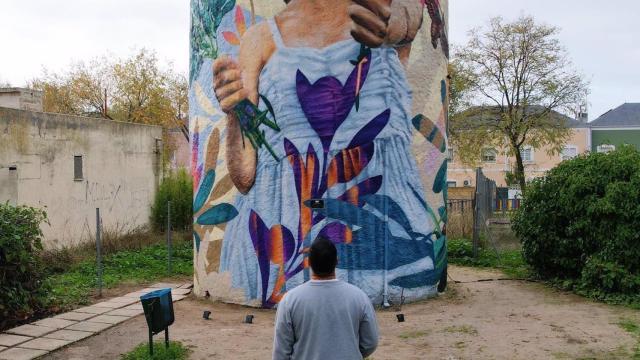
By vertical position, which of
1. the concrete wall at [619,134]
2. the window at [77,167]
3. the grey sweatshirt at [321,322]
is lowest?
the grey sweatshirt at [321,322]

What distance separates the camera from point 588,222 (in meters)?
10.2

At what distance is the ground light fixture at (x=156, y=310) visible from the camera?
6.68 metres

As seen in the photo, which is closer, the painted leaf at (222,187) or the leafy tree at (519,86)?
the painted leaf at (222,187)

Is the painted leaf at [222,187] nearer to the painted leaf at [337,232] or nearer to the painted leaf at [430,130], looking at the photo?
the painted leaf at [337,232]

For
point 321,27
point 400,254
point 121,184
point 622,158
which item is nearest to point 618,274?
point 622,158

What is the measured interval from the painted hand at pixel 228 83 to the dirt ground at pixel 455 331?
10.5 ft

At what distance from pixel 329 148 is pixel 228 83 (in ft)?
6.46

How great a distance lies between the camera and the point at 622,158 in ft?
34.6

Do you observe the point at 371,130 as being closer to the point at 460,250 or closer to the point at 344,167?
the point at 344,167

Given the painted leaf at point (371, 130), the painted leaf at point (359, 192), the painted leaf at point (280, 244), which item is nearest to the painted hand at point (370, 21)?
the painted leaf at point (371, 130)

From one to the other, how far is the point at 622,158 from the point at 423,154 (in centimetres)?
346

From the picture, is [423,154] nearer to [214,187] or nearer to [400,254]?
[400,254]

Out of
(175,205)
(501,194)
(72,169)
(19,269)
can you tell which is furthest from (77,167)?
(501,194)

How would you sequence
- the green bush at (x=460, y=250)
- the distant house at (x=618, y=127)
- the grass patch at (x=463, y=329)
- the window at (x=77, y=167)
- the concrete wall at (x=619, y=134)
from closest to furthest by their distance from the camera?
the grass patch at (x=463, y=329) → the green bush at (x=460, y=250) → the window at (x=77, y=167) → the distant house at (x=618, y=127) → the concrete wall at (x=619, y=134)
